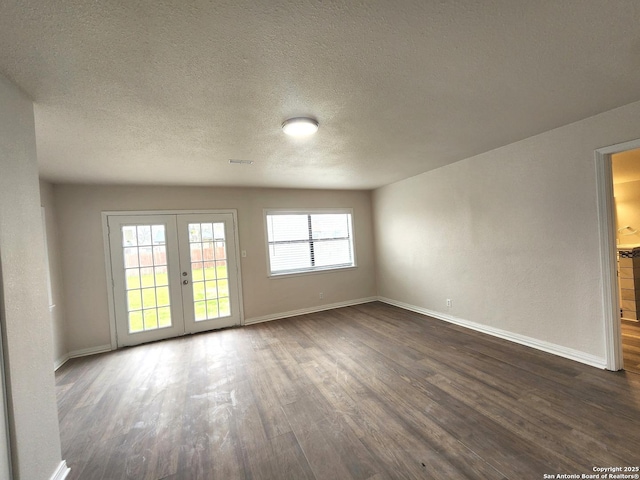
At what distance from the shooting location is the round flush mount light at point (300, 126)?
7.10ft

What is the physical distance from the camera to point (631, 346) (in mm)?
3008

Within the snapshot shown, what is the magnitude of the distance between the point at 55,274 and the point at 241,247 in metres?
2.47

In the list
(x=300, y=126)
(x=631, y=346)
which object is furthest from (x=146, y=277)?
(x=631, y=346)

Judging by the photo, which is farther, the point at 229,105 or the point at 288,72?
the point at 229,105

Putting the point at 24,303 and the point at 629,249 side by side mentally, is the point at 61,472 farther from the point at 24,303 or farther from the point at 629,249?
the point at 629,249

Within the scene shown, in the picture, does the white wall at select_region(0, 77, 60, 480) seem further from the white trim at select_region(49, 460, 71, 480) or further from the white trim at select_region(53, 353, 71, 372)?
the white trim at select_region(53, 353, 71, 372)

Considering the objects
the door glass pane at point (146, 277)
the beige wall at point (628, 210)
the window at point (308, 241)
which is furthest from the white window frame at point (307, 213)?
the beige wall at point (628, 210)

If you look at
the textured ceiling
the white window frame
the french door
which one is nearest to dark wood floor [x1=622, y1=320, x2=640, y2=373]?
the textured ceiling

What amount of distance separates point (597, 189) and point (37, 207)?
448cm

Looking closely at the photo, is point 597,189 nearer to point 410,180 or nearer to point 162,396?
point 410,180

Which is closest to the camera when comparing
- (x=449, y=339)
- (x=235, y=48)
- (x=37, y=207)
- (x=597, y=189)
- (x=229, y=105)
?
(x=235, y=48)

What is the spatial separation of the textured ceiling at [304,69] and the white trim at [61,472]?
7.61ft

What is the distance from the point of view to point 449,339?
3541 millimetres

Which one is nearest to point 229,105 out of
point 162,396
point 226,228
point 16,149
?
point 16,149
